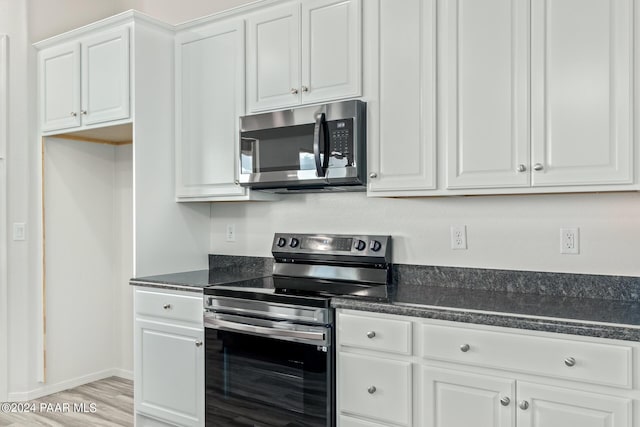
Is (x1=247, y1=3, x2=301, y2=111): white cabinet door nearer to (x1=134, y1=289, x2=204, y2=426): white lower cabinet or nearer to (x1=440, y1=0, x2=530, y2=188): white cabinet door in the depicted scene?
(x1=440, y1=0, x2=530, y2=188): white cabinet door

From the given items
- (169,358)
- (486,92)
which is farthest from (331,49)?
(169,358)

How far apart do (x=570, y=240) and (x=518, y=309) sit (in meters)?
0.54

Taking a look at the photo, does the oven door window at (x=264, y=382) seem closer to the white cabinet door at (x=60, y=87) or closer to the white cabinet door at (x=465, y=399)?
the white cabinet door at (x=465, y=399)

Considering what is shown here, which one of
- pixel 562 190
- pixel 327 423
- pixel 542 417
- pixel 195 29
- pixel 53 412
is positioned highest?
pixel 195 29

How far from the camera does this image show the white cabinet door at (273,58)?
2811 mm

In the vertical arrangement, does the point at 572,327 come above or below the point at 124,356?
above

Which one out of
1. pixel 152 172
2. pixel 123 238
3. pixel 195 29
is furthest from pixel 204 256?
pixel 195 29

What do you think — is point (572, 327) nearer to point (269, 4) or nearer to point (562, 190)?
point (562, 190)

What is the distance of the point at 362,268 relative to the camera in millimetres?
2826

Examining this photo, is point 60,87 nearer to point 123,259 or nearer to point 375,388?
point 123,259

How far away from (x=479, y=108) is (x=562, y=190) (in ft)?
1.57

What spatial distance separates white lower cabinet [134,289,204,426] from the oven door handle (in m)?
0.14

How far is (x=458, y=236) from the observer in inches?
103

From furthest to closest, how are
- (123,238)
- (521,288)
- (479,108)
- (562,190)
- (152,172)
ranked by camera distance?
(123,238), (152,172), (521,288), (479,108), (562,190)
